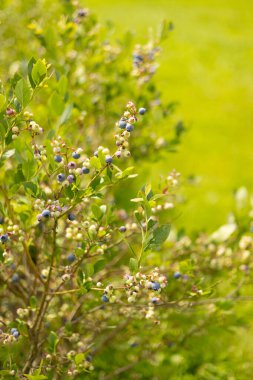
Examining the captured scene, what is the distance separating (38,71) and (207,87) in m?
8.33

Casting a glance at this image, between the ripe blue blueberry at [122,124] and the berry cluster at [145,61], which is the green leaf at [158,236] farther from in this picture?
the berry cluster at [145,61]

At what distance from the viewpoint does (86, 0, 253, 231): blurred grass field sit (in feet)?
20.9

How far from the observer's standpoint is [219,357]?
3758mm

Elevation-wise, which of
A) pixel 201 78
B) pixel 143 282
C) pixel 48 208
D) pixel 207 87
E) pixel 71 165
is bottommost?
pixel 143 282

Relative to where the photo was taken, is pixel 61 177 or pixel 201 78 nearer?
pixel 61 177

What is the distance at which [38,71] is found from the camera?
1.80m

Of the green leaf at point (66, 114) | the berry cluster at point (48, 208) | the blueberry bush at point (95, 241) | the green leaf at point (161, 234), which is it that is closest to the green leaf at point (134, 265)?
the blueberry bush at point (95, 241)

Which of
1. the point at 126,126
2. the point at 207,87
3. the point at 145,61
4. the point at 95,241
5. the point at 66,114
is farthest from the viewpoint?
the point at 207,87

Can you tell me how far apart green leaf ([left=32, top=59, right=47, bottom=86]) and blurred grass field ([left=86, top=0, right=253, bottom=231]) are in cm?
181

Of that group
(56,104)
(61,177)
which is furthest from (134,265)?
(56,104)

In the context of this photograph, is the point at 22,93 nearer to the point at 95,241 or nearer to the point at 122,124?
the point at 122,124

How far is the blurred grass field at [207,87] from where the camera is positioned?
20.9ft

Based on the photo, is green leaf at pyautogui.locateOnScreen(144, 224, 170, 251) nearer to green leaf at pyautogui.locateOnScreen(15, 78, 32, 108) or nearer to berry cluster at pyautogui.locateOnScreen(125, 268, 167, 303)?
berry cluster at pyautogui.locateOnScreen(125, 268, 167, 303)

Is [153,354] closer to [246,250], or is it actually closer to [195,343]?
[195,343]
